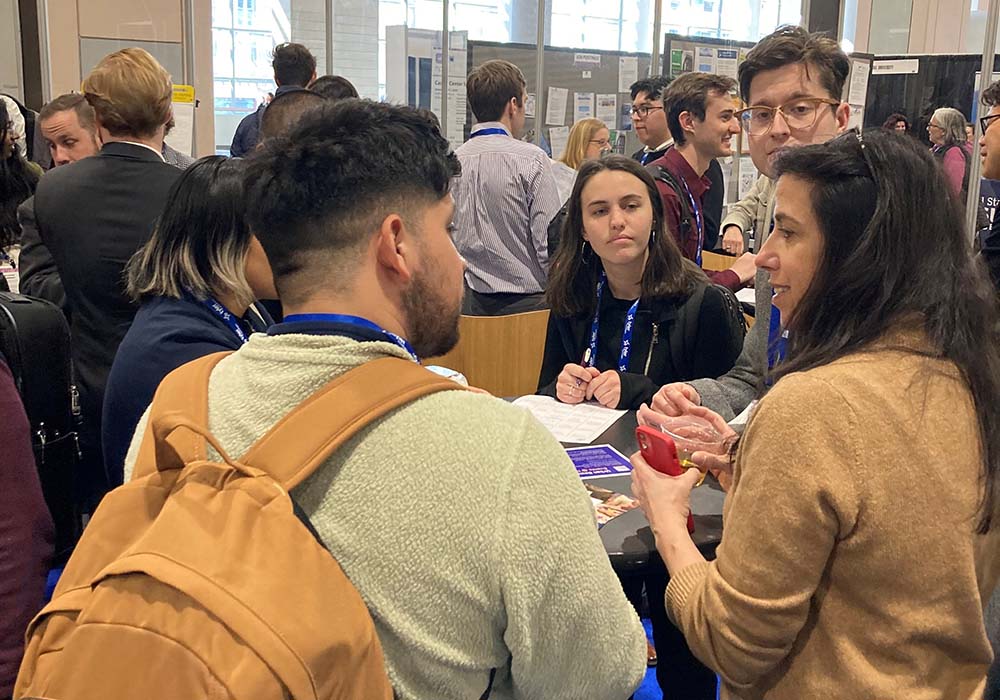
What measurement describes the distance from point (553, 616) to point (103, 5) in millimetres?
6787

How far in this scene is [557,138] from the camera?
26.3 feet

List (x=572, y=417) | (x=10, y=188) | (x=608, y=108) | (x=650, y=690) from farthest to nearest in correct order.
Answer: (x=608, y=108) → (x=10, y=188) → (x=650, y=690) → (x=572, y=417)

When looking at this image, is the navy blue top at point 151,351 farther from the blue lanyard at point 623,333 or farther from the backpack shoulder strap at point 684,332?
the backpack shoulder strap at point 684,332

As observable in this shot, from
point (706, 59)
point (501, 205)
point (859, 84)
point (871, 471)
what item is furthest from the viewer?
point (706, 59)

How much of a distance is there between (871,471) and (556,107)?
280 inches

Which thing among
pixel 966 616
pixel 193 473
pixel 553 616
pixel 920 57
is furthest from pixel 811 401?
pixel 920 57

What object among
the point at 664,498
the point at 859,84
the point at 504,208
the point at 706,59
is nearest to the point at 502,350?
the point at 504,208

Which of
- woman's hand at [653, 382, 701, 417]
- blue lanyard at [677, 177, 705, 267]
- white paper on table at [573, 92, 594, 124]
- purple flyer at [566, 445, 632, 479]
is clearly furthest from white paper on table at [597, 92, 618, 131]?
purple flyer at [566, 445, 632, 479]

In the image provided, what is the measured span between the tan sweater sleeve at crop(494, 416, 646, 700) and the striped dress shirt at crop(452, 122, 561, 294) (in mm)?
3428

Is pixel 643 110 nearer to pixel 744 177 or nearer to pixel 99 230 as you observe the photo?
pixel 744 177

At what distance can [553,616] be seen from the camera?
0.95 m

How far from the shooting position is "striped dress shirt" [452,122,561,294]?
14.2 ft

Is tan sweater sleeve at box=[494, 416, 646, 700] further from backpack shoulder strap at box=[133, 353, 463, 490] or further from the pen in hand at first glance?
the pen in hand

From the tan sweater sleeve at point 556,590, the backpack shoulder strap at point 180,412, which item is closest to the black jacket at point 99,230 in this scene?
the backpack shoulder strap at point 180,412
